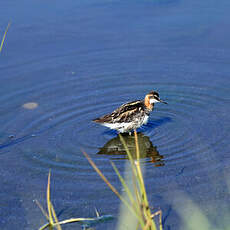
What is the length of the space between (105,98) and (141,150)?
205 centimetres

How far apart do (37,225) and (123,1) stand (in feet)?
30.8

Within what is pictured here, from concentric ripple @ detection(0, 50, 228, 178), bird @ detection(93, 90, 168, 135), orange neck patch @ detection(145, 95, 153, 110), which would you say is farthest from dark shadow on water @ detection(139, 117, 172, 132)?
orange neck patch @ detection(145, 95, 153, 110)

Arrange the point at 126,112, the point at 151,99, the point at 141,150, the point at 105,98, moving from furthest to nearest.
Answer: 1. the point at 105,98
2. the point at 151,99
3. the point at 126,112
4. the point at 141,150

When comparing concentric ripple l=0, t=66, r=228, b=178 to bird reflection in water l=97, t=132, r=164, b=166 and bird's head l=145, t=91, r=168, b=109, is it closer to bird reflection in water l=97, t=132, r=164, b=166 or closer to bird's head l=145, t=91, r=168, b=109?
bird reflection in water l=97, t=132, r=164, b=166

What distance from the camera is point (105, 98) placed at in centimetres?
1009

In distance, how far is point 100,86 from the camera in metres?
10.5

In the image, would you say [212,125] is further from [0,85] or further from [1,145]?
[0,85]

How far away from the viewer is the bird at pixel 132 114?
29.8ft

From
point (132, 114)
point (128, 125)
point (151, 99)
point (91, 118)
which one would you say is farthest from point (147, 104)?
point (91, 118)

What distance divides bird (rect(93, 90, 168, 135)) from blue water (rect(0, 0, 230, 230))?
0.26 m

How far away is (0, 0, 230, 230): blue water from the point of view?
6907 millimetres

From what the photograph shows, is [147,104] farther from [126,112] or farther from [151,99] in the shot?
[126,112]

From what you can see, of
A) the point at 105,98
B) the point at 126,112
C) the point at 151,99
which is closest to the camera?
the point at 126,112

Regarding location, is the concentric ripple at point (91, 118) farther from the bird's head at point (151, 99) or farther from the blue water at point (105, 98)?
the bird's head at point (151, 99)
